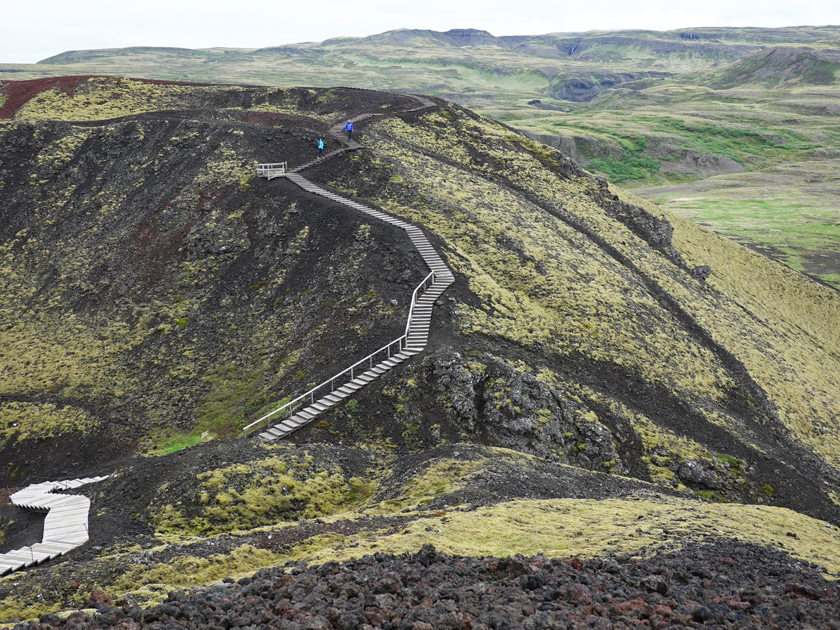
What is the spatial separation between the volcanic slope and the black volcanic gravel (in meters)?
2.08

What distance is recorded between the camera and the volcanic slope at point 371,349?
2147cm

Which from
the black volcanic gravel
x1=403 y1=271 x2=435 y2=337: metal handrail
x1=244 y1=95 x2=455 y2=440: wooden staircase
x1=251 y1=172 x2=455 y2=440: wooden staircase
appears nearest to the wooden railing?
x1=244 y1=95 x2=455 y2=440: wooden staircase

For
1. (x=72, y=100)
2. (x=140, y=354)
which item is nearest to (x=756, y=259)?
(x=140, y=354)

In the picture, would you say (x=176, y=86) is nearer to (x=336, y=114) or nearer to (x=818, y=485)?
(x=336, y=114)

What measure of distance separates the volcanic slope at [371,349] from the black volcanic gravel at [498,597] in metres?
2.08

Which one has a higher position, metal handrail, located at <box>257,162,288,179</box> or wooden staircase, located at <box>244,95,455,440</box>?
metal handrail, located at <box>257,162,288,179</box>

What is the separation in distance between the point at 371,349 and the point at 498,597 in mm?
20934

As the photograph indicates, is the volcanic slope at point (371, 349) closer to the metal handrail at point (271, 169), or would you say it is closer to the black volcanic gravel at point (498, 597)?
the metal handrail at point (271, 169)

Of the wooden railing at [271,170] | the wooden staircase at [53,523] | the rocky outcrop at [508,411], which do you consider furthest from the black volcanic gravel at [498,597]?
the wooden railing at [271,170]

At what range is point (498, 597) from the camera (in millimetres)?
13766

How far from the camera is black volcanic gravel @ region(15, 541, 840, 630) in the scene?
41.0 ft

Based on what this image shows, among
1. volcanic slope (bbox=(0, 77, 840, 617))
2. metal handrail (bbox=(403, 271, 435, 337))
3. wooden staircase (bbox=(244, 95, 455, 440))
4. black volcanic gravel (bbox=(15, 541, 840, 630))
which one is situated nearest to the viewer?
black volcanic gravel (bbox=(15, 541, 840, 630))

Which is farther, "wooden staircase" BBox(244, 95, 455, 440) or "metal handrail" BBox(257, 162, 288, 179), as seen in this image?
"metal handrail" BBox(257, 162, 288, 179)

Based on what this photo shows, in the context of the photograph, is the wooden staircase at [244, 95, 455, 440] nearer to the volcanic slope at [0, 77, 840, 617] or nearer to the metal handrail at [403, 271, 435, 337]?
the metal handrail at [403, 271, 435, 337]
